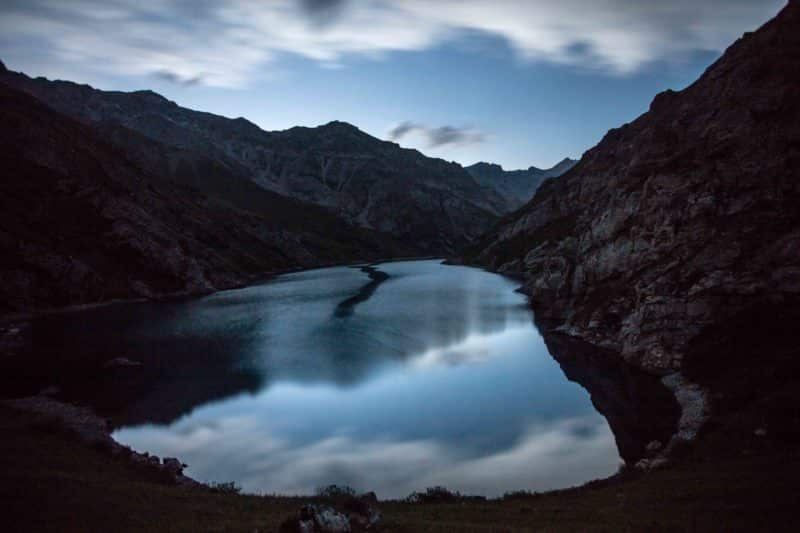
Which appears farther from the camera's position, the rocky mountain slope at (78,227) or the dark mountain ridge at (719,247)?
the rocky mountain slope at (78,227)

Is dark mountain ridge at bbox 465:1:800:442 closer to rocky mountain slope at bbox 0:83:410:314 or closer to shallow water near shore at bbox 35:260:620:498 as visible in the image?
shallow water near shore at bbox 35:260:620:498

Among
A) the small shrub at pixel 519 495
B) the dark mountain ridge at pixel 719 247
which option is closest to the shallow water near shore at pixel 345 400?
the small shrub at pixel 519 495

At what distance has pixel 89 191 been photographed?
141875mm

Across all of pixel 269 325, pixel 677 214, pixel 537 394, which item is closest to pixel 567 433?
pixel 537 394

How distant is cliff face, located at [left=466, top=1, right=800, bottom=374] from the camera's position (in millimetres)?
58312

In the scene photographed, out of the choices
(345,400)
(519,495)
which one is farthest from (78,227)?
(519,495)

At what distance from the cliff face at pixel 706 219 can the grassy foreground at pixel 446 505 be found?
93.8 ft

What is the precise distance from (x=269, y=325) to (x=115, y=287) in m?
49.2

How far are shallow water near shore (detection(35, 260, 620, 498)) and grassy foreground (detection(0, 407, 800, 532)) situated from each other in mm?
6666

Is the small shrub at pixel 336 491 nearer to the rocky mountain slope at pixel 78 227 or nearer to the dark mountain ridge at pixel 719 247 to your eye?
the dark mountain ridge at pixel 719 247

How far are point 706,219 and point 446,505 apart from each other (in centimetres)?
5549

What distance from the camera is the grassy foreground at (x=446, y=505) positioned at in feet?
68.1

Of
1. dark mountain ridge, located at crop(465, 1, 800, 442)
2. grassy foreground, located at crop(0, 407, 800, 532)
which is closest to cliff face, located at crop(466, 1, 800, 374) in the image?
dark mountain ridge, located at crop(465, 1, 800, 442)

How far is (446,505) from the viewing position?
30.3 m
